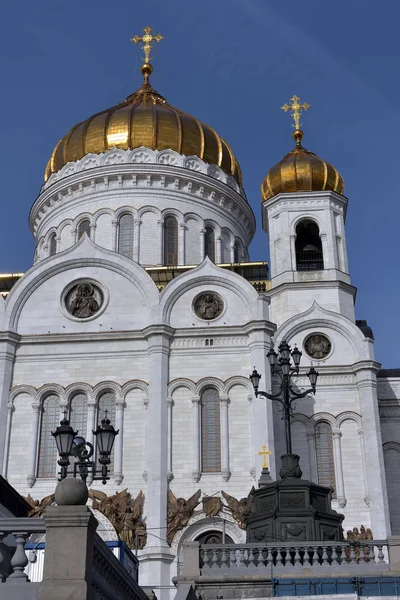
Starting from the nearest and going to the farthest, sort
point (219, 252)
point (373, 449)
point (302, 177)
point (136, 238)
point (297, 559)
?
point (297, 559), point (373, 449), point (302, 177), point (136, 238), point (219, 252)

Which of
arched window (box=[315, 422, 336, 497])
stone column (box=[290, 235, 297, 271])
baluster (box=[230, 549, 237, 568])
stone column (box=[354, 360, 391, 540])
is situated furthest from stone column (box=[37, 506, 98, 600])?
stone column (box=[290, 235, 297, 271])

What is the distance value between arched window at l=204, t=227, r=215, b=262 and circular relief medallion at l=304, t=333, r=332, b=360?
7.29 meters

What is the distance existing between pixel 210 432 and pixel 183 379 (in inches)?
74.2

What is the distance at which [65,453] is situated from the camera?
46.6 feet

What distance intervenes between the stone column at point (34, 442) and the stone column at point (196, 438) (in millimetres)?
4868

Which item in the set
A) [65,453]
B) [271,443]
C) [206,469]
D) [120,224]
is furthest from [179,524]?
[120,224]

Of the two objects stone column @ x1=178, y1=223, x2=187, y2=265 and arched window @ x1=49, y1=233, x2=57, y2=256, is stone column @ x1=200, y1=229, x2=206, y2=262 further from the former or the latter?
arched window @ x1=49, y1=233, x2=57, y2=256

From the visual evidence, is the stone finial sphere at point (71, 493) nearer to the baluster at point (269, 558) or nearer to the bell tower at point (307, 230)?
the baluster at point (269, 558)

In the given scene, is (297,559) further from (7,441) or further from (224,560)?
(7,441)

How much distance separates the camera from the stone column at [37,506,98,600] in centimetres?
848

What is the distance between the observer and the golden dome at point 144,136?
36938 millimetres

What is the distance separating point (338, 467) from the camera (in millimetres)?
27875

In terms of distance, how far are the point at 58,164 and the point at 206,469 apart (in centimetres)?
1792

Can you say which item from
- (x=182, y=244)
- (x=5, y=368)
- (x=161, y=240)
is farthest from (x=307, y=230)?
(x=5, y=368)
